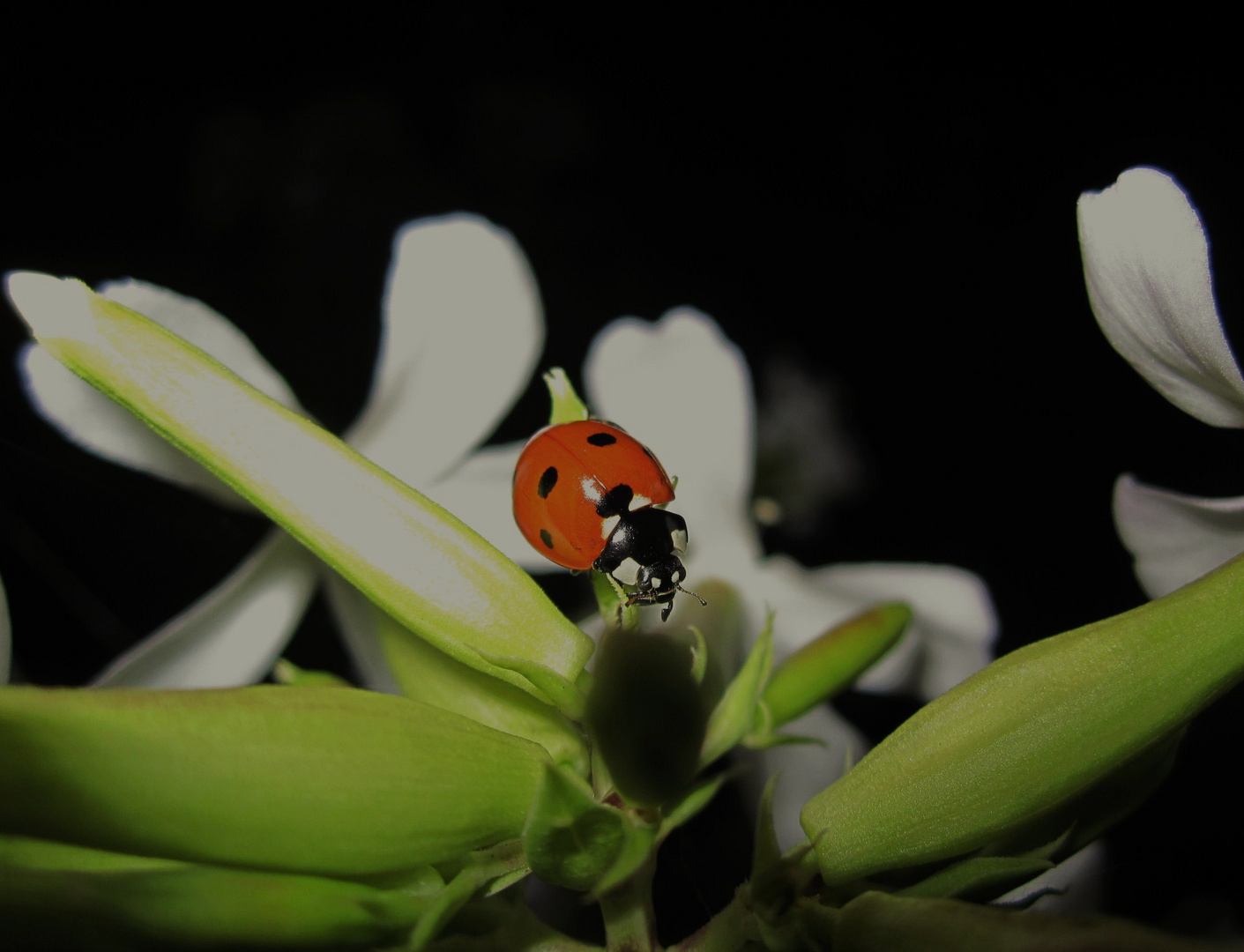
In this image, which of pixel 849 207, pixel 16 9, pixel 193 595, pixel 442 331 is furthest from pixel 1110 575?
pixel 16 9

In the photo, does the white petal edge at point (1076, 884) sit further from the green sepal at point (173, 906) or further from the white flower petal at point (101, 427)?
the white flower petal at point (101, 427)

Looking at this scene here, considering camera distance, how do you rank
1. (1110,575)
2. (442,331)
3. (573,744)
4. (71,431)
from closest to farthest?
1. (573,744)
2. (71,431)
3. (442,331)
4. (1110,575)

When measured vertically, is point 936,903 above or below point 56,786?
below

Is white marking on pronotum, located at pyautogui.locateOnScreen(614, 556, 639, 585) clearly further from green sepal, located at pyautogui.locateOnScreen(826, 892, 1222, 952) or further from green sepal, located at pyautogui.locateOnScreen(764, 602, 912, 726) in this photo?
green sepal, located at pyautogui.locateOnScreen(826, 892, 1222, 952)

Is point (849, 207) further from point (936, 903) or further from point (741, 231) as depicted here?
point (936, 903)

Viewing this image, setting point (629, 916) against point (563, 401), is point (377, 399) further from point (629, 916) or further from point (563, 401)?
point (629, 916)

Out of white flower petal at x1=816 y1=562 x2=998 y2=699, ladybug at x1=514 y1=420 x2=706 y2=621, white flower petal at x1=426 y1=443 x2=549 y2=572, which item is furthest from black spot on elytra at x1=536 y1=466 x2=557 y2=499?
white flower petal at x1=816 y1=562 x2=998 y2=699

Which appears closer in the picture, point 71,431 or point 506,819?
point 506,819

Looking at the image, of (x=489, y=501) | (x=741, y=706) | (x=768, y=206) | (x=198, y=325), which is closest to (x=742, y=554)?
(x=489, y=501)
